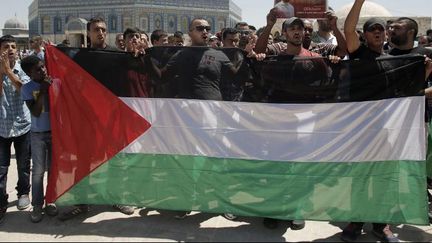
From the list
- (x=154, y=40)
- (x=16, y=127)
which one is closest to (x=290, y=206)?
(x=16, y=127)

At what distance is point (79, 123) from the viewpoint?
4.03 m

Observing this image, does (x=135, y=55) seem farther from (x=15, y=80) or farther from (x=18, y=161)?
(x=18, y=161)

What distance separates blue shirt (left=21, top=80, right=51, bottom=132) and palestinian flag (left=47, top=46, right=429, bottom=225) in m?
0.19

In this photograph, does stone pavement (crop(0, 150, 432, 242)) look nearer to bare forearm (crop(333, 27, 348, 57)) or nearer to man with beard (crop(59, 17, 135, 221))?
man with beard (crop(59, 17, 135, 221))

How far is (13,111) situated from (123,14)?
6703 centimetres

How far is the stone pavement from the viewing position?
12.0ft

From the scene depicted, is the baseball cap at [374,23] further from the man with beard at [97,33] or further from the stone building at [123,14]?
the stone building at [123,14]

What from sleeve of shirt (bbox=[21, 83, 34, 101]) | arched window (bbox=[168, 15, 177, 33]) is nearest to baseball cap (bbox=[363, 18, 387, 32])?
sleeve of shirt (bbox=[21, 83, 34, 101])

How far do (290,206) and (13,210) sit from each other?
2.81 meters

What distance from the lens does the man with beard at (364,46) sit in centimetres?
351

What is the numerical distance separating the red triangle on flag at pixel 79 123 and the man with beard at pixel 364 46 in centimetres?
199

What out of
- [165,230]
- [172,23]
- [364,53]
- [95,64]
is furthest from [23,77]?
[172,23]

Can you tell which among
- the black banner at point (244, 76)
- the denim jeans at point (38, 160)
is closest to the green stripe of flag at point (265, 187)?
the denim jeans at point (38, 160)

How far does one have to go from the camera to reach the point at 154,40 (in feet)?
21.1
